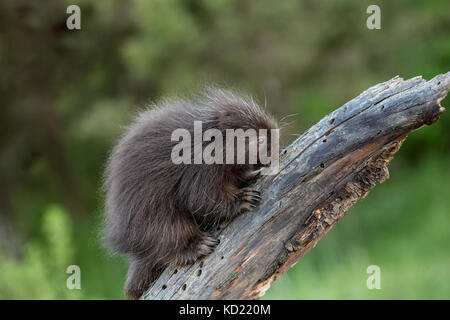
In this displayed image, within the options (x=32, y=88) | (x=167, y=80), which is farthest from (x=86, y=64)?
(x=167, y=80)

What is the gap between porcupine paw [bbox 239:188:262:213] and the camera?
301 centimetres

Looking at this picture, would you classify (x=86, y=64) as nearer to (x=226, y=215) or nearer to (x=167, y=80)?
(x=167, y=80)

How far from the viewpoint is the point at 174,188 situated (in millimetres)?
3166

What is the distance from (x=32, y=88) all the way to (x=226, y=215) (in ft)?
21.8

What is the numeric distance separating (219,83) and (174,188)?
12.5 ft

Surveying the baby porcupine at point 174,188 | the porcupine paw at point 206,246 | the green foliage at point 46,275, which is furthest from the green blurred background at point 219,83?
the porcupine paw at point 206,246

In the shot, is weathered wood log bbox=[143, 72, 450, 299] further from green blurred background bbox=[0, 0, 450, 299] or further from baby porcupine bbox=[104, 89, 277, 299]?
green blurred background bbox=[0, 0, 450, 299]

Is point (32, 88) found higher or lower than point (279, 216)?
higher

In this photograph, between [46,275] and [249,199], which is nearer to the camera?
[249,199]

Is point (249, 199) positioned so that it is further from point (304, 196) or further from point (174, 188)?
point (174, 188)

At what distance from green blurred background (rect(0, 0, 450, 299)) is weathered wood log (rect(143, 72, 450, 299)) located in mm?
3650

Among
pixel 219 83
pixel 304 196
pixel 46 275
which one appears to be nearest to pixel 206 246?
pixel 304 196
